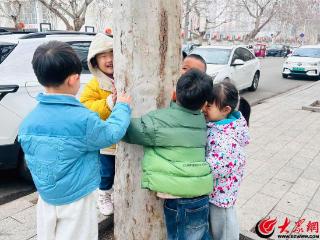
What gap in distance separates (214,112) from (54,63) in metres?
0.91

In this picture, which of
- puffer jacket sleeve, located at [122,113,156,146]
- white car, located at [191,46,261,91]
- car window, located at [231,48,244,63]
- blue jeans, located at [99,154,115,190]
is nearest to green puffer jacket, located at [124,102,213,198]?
puffer jacket sleeve, located at [122,113,156,146]

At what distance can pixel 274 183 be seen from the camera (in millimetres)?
3760

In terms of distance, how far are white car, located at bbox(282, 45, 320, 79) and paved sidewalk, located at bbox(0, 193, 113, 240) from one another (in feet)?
46.1

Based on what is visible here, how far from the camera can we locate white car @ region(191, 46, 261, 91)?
8.94 m

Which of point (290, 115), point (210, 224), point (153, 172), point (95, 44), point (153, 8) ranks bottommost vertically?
point (290, 115)

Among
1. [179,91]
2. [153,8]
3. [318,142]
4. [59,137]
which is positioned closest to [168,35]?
[153,8]

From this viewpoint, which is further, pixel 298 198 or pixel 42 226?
pixel 298 198

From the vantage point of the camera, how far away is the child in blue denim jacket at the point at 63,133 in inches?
64.9

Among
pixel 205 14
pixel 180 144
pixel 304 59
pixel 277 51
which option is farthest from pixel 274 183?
pixel 277 51

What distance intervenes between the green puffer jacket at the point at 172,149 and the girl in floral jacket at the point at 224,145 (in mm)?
134

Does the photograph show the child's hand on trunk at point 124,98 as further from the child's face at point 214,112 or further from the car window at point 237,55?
the car window at point 237,55

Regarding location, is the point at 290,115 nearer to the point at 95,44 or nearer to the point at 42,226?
the point at 95,44

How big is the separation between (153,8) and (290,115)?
20.5ft

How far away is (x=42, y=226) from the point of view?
185 centimetres
